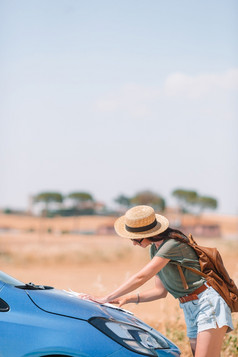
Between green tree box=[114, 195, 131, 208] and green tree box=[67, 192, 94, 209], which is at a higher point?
green tree box=[67, 192, 94, 209]

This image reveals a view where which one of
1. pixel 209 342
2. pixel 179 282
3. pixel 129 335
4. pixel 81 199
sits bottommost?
pixel 209 342

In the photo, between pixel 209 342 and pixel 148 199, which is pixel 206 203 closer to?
pixel 148 199

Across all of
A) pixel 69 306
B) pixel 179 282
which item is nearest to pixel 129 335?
pixel 69 306

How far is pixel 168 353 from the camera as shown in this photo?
4.58 meters

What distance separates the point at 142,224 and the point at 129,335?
0.91 meters

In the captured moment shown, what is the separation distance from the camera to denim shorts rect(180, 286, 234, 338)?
4.70m

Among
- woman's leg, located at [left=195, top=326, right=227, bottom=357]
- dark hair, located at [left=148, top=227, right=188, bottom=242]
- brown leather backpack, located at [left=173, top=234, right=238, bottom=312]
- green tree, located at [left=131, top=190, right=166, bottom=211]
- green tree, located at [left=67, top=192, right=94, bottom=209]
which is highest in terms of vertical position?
green tree, located at [left=67, top=192, right=94, bottom=209]

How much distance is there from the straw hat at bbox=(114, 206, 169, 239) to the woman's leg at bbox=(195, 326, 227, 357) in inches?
33.5

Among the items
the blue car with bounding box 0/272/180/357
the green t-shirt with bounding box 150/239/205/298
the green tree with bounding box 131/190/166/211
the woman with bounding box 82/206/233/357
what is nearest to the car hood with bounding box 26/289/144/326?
the blue car with bounding box 0/272/180/357

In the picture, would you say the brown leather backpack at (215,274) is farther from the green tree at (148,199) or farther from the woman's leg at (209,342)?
the green tree at (148,199)

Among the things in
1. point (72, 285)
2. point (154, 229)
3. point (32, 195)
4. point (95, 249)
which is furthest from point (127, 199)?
point (154, 229)

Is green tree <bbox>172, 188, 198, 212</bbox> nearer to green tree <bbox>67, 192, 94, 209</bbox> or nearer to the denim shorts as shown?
green tree <bbox>67, 192, 94, 209</bbox>

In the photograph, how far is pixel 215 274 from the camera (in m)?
4.88

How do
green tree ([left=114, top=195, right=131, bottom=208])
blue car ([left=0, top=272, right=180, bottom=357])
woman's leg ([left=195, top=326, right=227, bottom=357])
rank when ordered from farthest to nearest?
1. green tree ([left=114, top=195, right=131, bottom=208])
2. woman's leg ([left=195, top=326, right=227, bottom=357])
3. blue car ([left=0, top=272, right=180, bottom=357])
